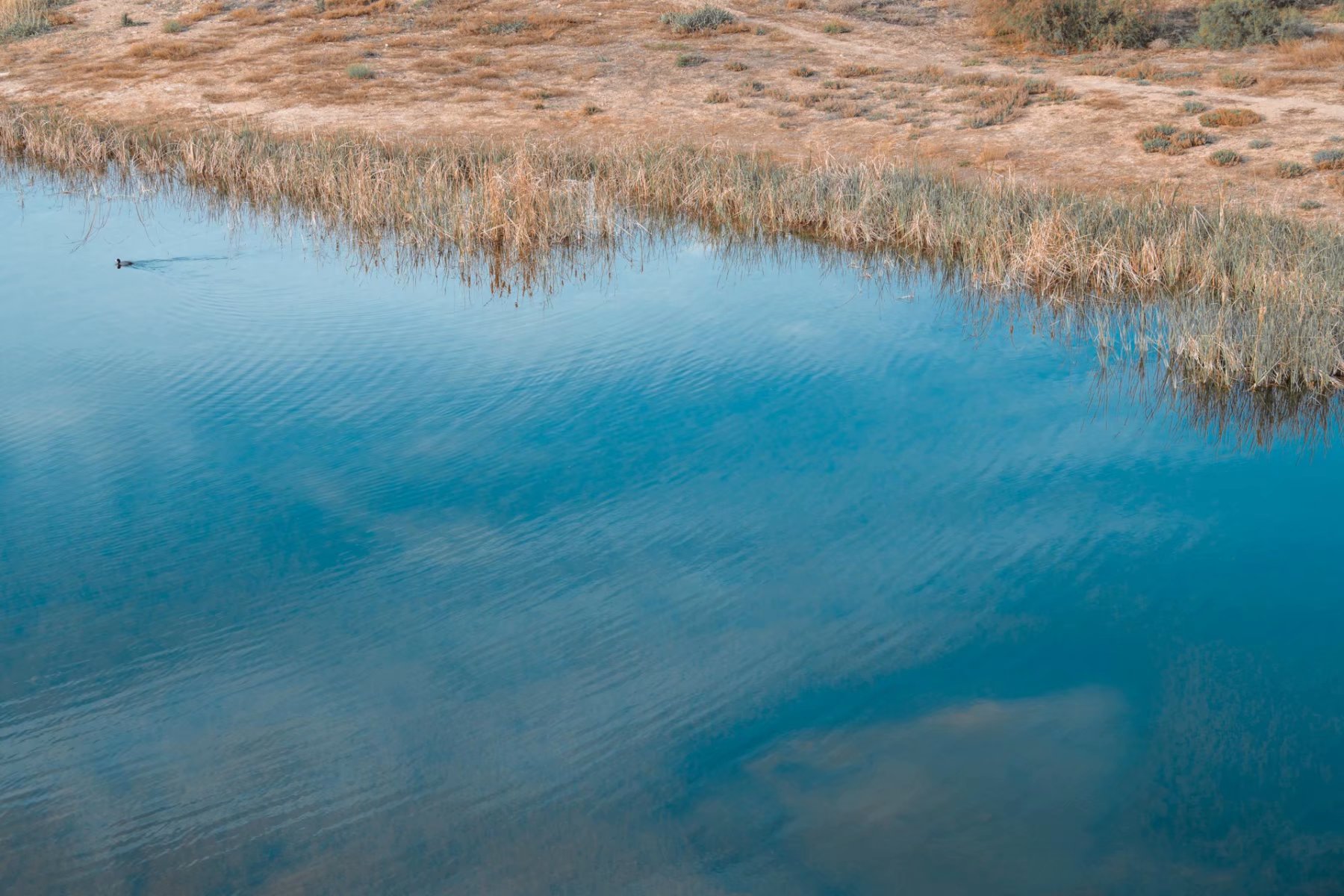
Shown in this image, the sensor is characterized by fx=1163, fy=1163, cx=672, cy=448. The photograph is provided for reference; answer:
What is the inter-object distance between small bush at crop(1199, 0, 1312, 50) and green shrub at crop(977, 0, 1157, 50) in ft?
3.58

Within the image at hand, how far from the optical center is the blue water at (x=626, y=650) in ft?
13.1

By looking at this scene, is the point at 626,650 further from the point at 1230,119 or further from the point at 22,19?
the point at 22,19

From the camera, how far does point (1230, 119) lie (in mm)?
14602

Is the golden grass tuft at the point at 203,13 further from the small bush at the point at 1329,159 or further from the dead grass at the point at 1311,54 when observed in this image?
the small bush at the point at 1329,159

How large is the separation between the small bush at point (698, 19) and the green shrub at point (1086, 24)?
18.9ft

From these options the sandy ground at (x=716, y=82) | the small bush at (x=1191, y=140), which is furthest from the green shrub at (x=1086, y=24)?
the small bush at (x=1191, y=140)

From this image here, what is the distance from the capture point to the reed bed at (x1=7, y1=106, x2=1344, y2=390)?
812cm

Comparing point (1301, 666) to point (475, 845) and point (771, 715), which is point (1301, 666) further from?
point (475, 845)

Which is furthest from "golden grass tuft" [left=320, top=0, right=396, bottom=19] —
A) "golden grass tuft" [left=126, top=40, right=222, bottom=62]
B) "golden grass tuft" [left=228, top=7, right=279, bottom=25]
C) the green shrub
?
the green shrub

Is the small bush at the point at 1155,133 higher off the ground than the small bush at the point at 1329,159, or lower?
higher

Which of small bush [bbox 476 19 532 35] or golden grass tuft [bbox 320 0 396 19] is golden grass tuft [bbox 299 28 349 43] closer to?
golden grass tuft [bbox 320 0 396 19]

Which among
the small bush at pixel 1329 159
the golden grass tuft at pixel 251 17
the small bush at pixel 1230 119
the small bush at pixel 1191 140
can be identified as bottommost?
the small bush at pixel 1329 159

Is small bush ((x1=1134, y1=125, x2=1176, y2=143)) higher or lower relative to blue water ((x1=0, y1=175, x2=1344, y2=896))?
higher

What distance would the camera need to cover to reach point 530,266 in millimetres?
11023
